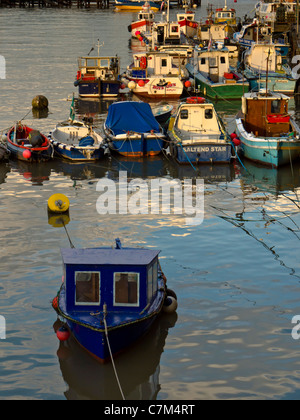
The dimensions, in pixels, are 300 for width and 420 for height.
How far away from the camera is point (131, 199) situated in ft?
111

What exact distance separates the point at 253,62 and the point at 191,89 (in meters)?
6.91

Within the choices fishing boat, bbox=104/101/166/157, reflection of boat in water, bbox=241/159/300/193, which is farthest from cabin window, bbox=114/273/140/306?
fishing boat, bbox=104/101/166/157

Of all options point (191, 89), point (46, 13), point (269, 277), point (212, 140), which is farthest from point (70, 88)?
point (46, 13)

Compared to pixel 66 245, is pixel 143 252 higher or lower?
higher

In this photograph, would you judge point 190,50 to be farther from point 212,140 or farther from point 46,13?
point 46,13

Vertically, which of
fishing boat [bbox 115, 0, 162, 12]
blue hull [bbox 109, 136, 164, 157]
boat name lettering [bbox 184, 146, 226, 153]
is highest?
fishing boat [bbox 115, 0, 162, 12]

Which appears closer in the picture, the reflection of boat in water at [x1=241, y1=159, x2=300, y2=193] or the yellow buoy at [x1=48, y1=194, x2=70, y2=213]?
the yellow buoy at [x1=48, y1=194, x2=70, y2=213]

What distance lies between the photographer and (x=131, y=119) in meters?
42.0

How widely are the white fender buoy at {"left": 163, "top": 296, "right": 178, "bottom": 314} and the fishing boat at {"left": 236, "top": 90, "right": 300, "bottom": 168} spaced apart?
17.3m

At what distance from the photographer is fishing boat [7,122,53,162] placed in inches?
1560

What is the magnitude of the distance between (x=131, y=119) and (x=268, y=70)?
22440mm

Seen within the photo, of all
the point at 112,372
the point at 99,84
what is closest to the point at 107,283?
the point at 112,372

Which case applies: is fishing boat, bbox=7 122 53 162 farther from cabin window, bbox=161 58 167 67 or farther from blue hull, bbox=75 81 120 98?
cabin window, bbox=161 58 167 67

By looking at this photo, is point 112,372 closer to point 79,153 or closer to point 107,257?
point 107,257
